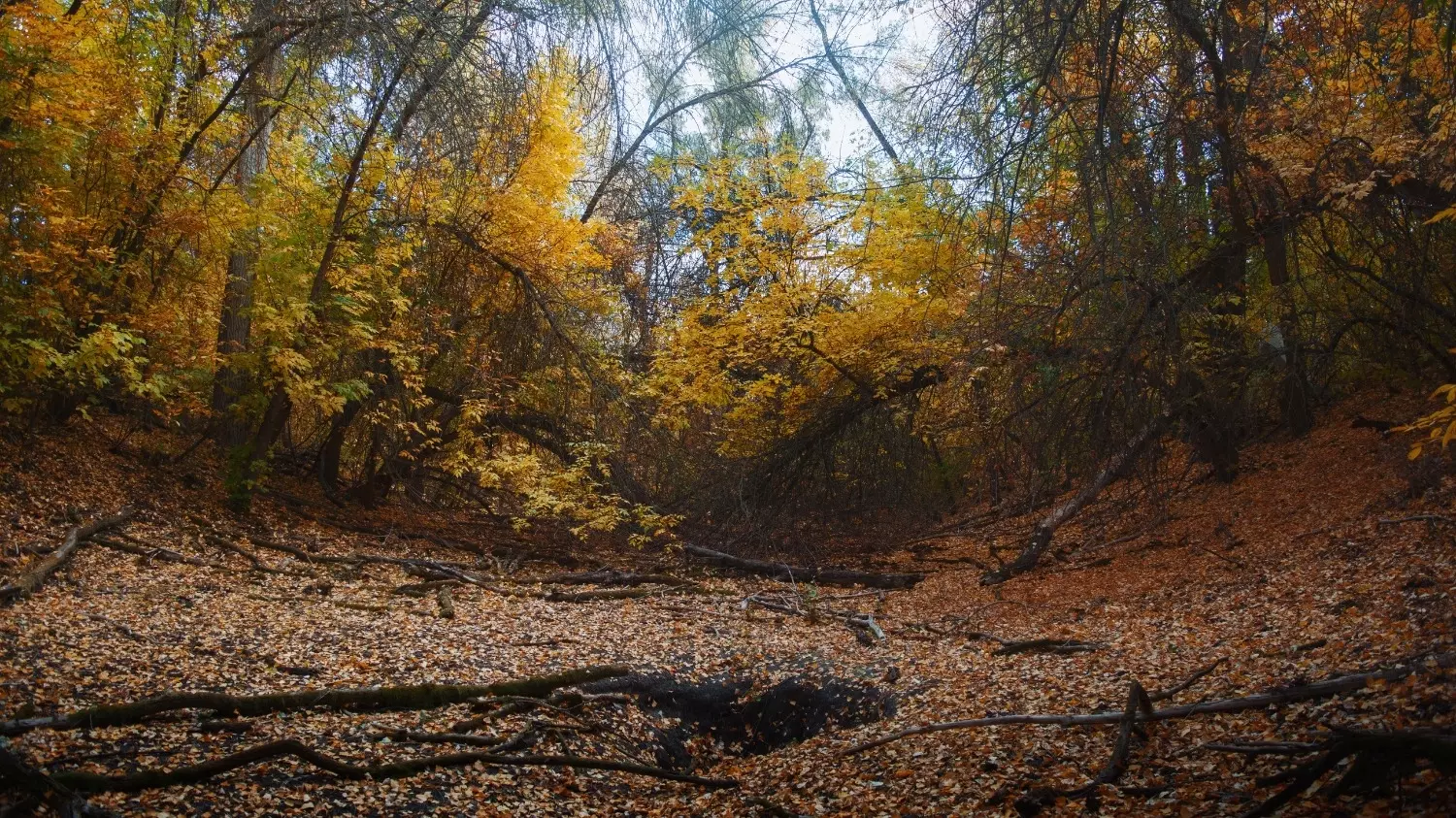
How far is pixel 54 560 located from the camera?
24.3 ft

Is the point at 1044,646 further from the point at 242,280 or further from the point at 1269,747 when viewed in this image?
the point at 242,280

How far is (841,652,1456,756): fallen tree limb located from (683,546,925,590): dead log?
234 inches

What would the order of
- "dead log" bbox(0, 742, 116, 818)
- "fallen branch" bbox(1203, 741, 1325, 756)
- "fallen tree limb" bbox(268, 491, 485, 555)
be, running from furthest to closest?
"fallen tree limb" bbox(268, 491, 485, 555) < "fallen branch" bbox(1203, 741, 1325, 756) < "dead log" bbox(0, 742, 116, 818)

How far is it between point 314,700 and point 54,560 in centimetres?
351

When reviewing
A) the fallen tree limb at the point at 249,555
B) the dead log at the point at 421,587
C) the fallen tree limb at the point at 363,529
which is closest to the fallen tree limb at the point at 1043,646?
the dead log at the point at 421,587

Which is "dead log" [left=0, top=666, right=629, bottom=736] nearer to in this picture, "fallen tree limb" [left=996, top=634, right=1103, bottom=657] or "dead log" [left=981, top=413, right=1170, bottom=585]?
"fallen tree limb" [left=996, top=634, right=1103, bottom=657]

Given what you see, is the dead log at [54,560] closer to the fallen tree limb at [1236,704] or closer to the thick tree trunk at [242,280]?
the thick tree trunk at [242,280]

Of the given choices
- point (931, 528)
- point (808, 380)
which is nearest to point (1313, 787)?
point (808, 380)

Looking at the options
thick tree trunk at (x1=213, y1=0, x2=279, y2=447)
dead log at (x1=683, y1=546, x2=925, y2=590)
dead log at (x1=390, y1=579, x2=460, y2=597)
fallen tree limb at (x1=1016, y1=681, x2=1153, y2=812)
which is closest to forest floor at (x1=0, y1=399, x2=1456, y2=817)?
fallen tree limb at (x1=1016, y1=681, x2=1153, y2=812)

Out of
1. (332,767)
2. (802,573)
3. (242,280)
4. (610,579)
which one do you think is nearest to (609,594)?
(610,579)

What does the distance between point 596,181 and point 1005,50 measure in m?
11.5

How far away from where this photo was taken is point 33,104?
24.5ft

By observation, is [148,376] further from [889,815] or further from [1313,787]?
[1313,787]

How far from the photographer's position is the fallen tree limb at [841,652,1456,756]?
4.35 metres
